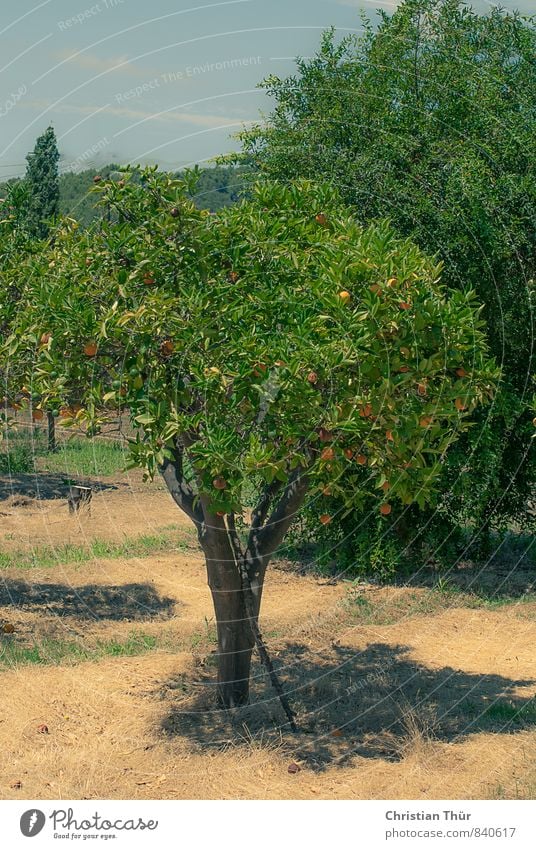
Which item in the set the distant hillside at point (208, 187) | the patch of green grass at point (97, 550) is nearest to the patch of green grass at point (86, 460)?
the patch of green grass at point (97, 550)

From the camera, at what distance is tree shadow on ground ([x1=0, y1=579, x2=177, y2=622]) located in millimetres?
12844

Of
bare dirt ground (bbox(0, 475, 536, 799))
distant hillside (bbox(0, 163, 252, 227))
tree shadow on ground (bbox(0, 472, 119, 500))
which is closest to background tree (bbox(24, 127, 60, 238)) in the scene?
distant hillside (bbox(0, 163, 252, 227))

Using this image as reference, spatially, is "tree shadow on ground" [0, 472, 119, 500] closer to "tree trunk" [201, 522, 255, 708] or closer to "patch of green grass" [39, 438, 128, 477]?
"patch of green grass" [39, 438, 128, 477]

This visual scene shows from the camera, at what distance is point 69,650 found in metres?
11.1

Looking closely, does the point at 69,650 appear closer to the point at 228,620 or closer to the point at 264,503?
the point at 228,620

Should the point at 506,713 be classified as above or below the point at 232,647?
below

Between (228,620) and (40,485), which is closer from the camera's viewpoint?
(228,620)

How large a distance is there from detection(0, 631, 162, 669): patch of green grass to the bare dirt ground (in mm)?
118

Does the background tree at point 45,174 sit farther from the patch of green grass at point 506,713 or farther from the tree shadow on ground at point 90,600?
the patch of green grass at point 506,713

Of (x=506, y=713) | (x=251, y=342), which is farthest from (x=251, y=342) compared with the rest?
(x=506, y=713)

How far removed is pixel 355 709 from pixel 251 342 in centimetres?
440

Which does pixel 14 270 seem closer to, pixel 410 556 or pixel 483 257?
pixel 483 257

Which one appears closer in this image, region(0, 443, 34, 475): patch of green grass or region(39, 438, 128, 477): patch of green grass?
region(0, 443, 34, 475): patch of green grass

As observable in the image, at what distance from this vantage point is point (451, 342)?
7527 millimetres
